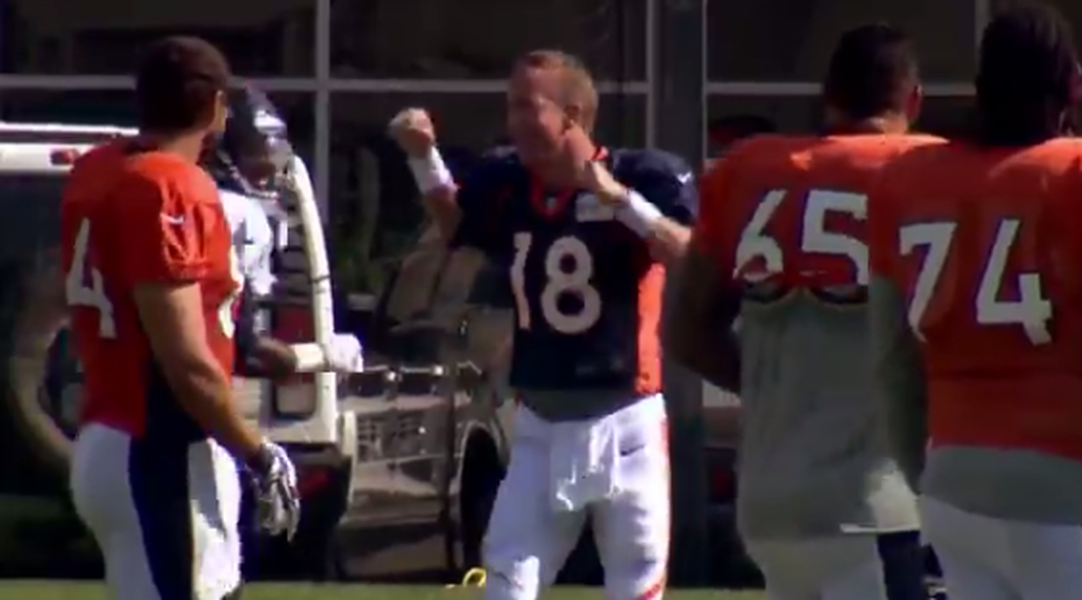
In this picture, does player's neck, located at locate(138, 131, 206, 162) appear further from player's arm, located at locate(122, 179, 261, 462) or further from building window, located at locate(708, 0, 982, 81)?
building window, located at locate(708, 0, 982, 81)

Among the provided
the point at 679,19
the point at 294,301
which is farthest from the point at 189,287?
the point at 679,19

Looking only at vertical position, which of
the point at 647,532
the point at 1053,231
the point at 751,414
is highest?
the point at 1053,231

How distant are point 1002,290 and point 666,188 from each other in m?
2.59

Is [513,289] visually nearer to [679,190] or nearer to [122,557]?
[679,190]

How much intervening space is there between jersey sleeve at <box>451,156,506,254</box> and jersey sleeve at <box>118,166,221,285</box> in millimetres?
1724

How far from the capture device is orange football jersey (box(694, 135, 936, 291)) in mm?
6355

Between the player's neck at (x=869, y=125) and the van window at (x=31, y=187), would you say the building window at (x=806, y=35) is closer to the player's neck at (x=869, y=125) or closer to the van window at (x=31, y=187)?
the van window at (x=31, y=187)

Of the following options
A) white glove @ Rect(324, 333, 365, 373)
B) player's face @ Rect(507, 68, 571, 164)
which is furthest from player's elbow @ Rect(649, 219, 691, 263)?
white glove @ Rect(324, 333, 365, 373)

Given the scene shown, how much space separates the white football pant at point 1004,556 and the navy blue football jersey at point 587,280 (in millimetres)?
2425

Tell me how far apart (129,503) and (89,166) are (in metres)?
0.76

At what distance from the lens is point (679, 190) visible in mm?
8016

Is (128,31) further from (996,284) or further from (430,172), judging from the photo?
(996,284)

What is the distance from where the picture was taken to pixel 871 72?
633 centimetres

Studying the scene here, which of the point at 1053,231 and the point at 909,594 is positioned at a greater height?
the point at 1053,231
